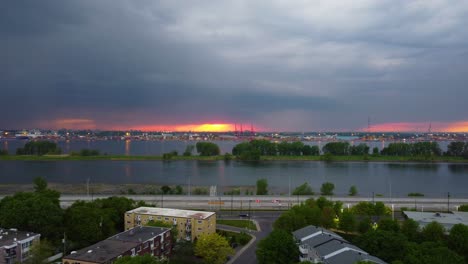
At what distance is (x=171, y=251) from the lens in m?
5.55

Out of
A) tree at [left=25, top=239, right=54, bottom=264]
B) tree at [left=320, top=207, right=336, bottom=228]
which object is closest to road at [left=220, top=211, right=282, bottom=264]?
tree at [left=320, top=207, right=336, bottom=228]

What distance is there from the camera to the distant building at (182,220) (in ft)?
19.5

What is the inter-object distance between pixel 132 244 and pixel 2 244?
1696 mm

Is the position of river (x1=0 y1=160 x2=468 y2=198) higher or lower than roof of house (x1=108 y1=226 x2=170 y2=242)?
lower

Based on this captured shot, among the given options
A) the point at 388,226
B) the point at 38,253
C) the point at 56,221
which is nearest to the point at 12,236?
the point at 56,221

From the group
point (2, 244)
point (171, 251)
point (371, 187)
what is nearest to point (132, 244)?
point (171, 251)

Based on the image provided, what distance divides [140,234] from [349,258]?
2.91 metres

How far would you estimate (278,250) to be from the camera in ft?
15.3

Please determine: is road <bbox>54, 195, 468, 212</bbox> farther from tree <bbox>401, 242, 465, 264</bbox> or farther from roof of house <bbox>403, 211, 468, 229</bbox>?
tree <bbox>401, 242, 465, 264</bbox>

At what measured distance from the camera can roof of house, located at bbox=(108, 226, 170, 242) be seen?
16.6 feet

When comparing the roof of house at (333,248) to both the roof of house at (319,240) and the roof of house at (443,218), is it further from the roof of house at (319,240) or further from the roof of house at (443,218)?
the roof of house at (443,218)

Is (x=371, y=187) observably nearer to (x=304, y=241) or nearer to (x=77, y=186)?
(x=304, y=241)

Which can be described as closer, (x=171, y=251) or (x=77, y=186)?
(x=171, y=251)

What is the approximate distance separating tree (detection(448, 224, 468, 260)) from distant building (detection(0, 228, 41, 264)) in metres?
5.87
